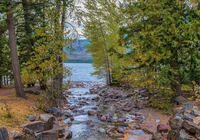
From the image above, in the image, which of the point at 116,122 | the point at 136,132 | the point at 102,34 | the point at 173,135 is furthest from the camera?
the point at 102,34

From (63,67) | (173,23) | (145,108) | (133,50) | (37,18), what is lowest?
(145,108)

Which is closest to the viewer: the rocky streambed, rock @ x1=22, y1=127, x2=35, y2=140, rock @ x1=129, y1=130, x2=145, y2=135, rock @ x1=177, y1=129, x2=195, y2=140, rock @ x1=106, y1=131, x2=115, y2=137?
rock @ x1=177, y1=129, x2=195, y2=140

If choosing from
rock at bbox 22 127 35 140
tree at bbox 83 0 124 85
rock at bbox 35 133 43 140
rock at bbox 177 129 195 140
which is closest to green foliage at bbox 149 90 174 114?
rock at bbox 177 129 195 140

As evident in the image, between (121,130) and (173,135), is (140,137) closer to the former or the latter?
(121,130)

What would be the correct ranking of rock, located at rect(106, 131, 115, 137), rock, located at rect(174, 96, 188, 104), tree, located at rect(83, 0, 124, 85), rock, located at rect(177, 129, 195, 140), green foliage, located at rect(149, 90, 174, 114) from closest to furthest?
rock, located at rect(177, 129, 195, 140), rock, located at rect(106, 131, 115, 137), rock, located at rect(174, 96, 188, 104), green foliage, located at rect(149, 90, 174, 114), tree, located at rect(83, 0, 124, 85)

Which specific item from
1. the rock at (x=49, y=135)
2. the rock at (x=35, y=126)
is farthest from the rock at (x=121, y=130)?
the rock at (x=35, y=126)

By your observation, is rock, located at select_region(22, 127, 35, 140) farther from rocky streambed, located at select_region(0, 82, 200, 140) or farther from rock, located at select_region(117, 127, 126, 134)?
rock, located at select_region(117, 127, 126, 134)

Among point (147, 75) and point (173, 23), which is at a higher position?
point (173, 23)

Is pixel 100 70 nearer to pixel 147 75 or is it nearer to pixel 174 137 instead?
pixel 147 75

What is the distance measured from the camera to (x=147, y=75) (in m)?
9.52

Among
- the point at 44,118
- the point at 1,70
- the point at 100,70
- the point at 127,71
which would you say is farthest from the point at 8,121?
the point at 100,70

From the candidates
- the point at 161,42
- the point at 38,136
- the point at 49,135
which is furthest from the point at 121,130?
the point at 161,42

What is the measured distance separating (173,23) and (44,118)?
6.21 m

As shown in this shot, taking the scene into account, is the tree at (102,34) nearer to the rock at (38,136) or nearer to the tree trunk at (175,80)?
the tree trunk at (175,80)
